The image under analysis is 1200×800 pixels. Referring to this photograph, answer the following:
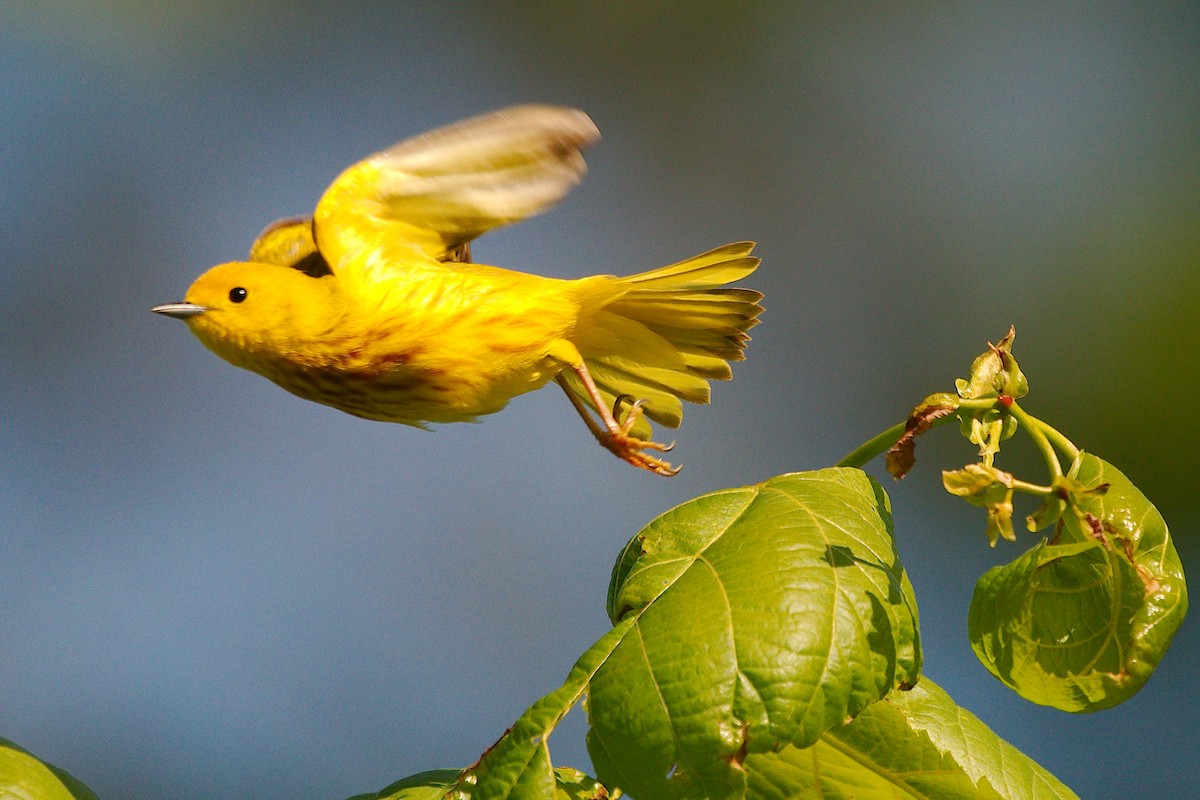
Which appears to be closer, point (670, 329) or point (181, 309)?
point (181, 309)

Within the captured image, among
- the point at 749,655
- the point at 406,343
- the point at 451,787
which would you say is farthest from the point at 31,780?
the point at 406,343

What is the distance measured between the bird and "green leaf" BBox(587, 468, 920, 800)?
0.82m

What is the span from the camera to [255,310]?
2.02 m

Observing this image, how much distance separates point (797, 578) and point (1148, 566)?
407mm

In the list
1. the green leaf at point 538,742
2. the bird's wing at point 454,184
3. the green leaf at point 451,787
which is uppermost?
the bird's wing at point 454,184

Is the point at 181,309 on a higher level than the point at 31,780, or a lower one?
higher

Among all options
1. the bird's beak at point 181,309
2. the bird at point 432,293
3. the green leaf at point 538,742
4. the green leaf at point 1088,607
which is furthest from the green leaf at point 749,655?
the bird's beak at point 181,309

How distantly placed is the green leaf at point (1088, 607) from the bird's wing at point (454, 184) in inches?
36.8

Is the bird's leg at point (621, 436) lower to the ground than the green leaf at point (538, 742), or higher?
higher

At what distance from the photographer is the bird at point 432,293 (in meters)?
1.94

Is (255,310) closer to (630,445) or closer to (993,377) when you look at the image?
(630,445)

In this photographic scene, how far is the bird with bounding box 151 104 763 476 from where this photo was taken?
1.94 metres

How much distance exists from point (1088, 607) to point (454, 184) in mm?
1238

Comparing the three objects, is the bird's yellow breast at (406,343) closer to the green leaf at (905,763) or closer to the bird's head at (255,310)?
the bird's head at (255,310)
